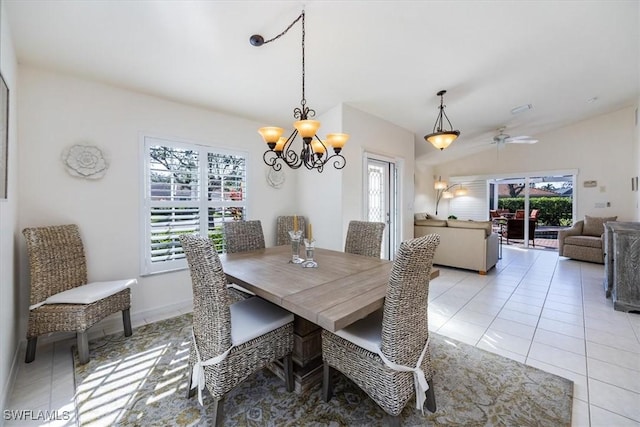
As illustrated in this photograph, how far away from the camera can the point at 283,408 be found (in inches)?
63.7

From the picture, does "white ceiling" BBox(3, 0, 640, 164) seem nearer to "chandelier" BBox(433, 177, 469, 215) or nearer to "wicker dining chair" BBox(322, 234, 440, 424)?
"wicker dining chair" BBox(322, 234, 440, 424)

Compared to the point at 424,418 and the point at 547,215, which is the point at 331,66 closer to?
the point at 424,418

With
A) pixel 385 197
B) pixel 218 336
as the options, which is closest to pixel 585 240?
pixel 385 197

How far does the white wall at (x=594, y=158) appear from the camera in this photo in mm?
5719

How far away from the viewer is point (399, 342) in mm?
1326

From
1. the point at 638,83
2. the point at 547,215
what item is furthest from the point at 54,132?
the point at 547,215

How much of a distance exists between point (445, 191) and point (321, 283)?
7905 mm

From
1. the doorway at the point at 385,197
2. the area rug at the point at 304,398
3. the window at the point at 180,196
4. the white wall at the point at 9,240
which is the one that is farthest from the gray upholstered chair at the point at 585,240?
the white wall at the point at 9,240

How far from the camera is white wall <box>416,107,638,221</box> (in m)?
5.72

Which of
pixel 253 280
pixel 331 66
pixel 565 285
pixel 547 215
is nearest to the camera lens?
pixel 253 280

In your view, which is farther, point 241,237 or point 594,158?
point 594,158

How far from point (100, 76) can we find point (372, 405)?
3651 millimetres

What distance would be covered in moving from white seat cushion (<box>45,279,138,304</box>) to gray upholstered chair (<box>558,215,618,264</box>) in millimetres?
7972

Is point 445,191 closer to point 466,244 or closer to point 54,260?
point 466,244
